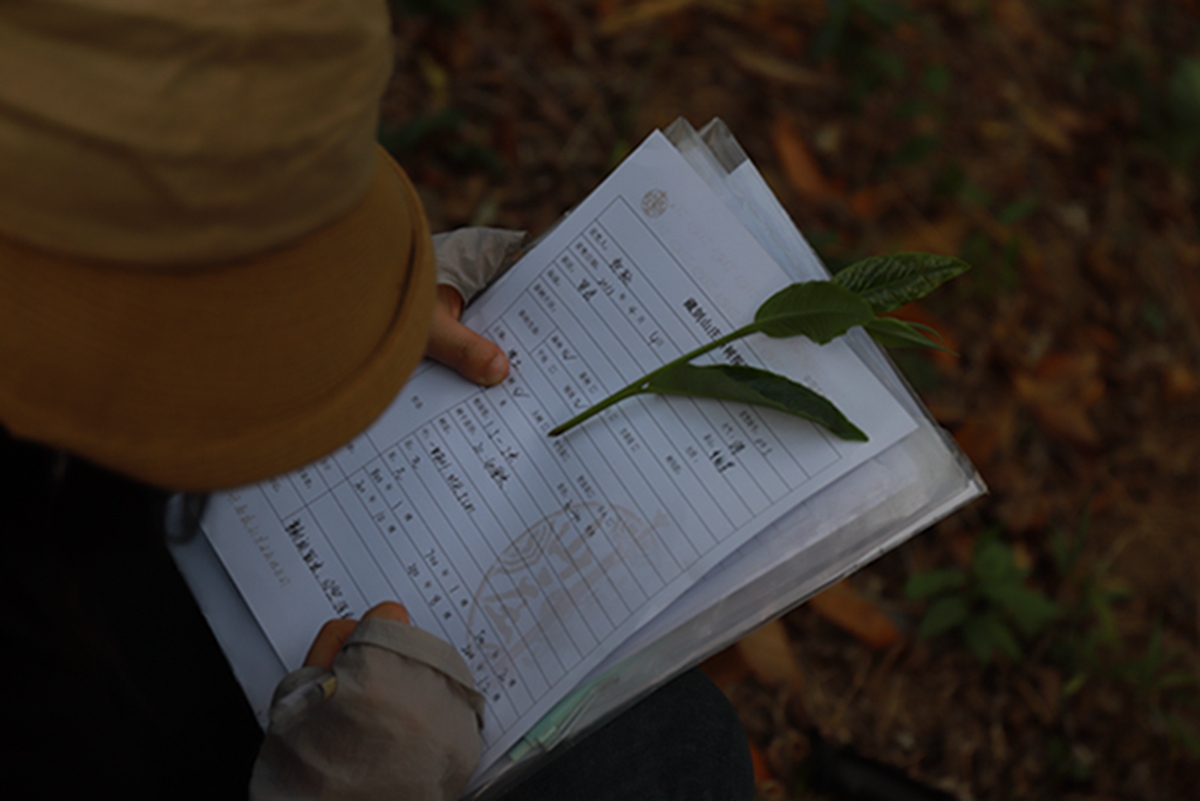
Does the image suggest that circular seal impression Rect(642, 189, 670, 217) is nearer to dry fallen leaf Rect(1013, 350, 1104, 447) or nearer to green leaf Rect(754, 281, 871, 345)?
green leaf Rect(754, 281, 871, 345)

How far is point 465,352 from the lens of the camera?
58cm

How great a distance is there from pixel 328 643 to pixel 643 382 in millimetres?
296

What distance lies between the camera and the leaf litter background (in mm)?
1008

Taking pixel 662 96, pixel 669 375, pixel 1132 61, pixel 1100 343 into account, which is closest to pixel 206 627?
pixel 669 375

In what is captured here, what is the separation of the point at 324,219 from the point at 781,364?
34 centimetres

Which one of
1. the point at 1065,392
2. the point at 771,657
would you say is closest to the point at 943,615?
the point at 771,657

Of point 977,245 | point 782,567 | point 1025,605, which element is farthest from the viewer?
point 977,245

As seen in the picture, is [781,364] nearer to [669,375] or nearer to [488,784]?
[669,375]

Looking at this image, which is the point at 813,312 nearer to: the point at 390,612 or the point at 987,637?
the point at 390,612

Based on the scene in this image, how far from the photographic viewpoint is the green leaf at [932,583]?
96cm

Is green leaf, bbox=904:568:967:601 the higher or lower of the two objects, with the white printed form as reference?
lower

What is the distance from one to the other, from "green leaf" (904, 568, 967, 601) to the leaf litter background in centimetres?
5

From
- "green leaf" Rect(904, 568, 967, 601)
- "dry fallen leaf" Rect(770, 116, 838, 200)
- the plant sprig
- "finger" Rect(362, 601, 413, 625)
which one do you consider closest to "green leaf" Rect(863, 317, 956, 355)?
the plant sprig

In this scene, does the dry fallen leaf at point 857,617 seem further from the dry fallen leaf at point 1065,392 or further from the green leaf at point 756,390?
the green leaf at point 756,390
